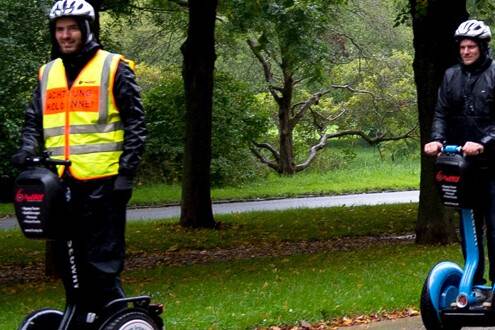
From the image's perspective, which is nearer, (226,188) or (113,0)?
(113,0)

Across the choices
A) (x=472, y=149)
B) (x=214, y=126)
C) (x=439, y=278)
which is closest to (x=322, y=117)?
(x=214, y=126)

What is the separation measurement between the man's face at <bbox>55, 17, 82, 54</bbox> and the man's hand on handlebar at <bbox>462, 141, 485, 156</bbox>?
8.96ft

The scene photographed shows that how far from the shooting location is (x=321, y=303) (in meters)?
8.44

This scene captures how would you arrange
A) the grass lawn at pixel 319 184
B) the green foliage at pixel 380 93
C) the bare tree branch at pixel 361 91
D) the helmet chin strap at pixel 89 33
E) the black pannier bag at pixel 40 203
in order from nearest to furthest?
the black pannier bag at pixel 40 203, the helmet chin strap at pixel 89 33, the grass lawn at pixel 319 184, the green foliage at pixel 380 93, the bare tree branch at pixel 361 91

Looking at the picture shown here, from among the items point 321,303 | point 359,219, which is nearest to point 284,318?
point 321,303

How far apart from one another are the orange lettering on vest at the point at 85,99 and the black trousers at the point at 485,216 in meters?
2.81

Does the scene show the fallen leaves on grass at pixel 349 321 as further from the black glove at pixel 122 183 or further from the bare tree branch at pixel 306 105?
the bare tree branch at pixel 306 105

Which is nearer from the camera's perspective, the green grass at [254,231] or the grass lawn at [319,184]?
the green grass at [254,231]

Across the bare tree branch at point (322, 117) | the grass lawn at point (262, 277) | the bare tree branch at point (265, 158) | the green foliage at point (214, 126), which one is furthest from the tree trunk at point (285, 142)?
the grass lawn at point (262, 277)

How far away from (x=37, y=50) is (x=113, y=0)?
2.21m

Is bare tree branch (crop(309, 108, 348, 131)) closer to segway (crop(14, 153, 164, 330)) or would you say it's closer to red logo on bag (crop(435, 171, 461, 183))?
red logo on bag (crop(435, 171, 461, 183))

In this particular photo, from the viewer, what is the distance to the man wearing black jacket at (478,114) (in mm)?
6629

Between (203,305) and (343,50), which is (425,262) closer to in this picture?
(203,305)

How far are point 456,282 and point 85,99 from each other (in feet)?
10.2
